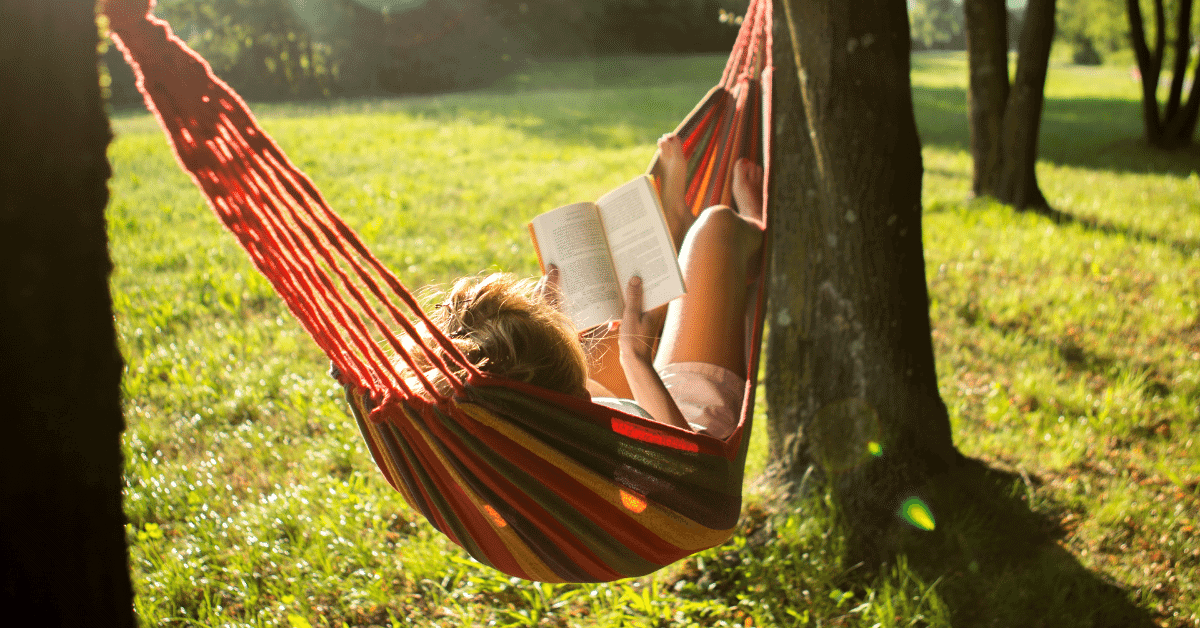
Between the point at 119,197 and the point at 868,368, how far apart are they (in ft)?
17.1

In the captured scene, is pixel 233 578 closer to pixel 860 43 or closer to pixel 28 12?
pixel 28 12

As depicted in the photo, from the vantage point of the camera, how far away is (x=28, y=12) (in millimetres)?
701

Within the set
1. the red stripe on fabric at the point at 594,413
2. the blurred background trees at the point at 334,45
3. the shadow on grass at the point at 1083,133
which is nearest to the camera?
the red stripe on fabric at the point at 594,413

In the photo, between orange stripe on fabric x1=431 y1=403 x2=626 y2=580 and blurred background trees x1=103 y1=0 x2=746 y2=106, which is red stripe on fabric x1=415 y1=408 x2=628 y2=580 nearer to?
orange stripe on fabric x1=431 y1=403 x2=626 y2=580

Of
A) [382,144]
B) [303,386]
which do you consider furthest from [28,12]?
[382,144]

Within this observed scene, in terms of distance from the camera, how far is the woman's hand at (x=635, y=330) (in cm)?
164

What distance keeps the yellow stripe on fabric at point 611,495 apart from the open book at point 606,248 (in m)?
0.54

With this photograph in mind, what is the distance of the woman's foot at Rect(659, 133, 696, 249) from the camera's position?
210cm

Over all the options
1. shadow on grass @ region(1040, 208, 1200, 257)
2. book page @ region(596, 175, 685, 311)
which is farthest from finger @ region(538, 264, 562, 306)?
shadow on grass @ region(1040, 208, 1200, 257)

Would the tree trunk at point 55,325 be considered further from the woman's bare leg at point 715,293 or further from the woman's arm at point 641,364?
the woman's bare leg at point 715,293

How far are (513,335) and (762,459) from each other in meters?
1.27

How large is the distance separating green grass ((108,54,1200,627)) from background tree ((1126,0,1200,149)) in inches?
93.0

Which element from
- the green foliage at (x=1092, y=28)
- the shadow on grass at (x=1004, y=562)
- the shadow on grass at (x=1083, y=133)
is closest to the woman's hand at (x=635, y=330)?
the shadow on grass at (x=1004, y=562)

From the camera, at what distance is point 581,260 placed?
1.84 m
